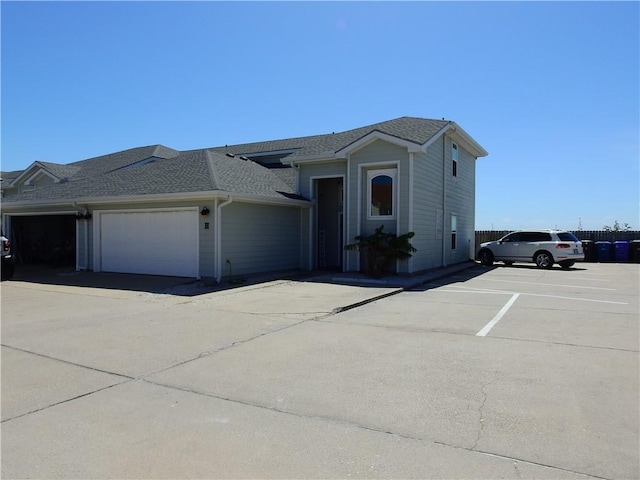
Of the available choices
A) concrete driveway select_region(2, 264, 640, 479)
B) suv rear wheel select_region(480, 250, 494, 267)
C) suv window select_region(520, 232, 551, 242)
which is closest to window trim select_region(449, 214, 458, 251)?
suv rear wheel select_region(480, 250, 494, 267)

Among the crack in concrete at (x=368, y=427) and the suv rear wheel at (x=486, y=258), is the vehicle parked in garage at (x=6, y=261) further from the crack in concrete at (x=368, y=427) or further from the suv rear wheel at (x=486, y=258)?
the suv rear wheel at (x=486, y=258)

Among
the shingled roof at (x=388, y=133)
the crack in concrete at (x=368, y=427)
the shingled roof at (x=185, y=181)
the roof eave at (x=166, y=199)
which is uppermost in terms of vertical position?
the shingled roof at (x=388, y=133)

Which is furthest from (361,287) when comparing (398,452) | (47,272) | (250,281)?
(47,272)

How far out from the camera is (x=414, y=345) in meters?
6.54

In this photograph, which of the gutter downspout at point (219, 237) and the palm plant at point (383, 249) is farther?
the palm plant at point (383, 249)

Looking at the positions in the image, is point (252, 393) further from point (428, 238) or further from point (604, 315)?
point (428, 238)

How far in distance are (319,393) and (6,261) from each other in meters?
14.6

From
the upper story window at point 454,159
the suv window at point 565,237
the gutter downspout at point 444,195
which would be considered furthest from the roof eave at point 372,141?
the suv window at point 565,237

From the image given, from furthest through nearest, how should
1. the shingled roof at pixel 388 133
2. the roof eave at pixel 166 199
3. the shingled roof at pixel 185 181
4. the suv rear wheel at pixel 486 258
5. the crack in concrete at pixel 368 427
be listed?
the suv rear wheel at pixel 486 258
the shingled roof at pixel 388 133
the shingled roof at pixel 185 181
the roof eave at pixel 166 199
the crack in concrete at pixel 368 427

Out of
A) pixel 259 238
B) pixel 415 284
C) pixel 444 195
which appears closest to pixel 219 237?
pixel 259 238

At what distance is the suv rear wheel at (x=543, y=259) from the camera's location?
64.5 ft

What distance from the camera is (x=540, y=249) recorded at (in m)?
19.8

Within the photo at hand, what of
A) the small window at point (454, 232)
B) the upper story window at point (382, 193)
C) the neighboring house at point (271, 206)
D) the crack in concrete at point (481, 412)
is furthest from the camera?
the small window at point (454, 232)

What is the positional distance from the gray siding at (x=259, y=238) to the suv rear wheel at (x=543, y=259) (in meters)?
10.6
